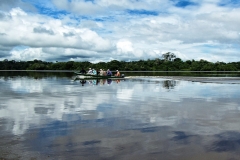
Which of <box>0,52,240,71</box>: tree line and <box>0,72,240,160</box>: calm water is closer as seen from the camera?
<box>0,72,240,160</box>: calm water

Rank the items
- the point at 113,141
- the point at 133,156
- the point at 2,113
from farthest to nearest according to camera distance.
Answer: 1. the point at 2,113
2. the point at 113,141
3. the point at 133,156

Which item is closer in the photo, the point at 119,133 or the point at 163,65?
the point at 119,133

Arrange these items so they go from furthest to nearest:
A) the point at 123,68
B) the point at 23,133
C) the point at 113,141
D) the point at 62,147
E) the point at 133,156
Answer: the point at 123,68 < the point at 23,133 < the point at 113,141 < the point at 62,147 < the point at 133,156

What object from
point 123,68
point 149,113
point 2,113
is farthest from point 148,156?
point 123,68

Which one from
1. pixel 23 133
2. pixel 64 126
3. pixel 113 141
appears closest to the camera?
pixel 113 141

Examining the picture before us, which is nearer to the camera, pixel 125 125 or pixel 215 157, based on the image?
pixel 215 157

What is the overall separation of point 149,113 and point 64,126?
514 centimetres

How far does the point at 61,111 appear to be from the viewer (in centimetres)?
1579

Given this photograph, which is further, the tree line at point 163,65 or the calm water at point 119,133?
the tree line at point 163,65

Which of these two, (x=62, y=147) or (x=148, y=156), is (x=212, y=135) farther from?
(x=62, y=147)

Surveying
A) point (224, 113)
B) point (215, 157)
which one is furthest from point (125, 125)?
point (224, 113)

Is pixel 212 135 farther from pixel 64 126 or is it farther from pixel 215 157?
pixel 64 126

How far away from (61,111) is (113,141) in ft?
21.9

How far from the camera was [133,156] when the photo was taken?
8414mm
